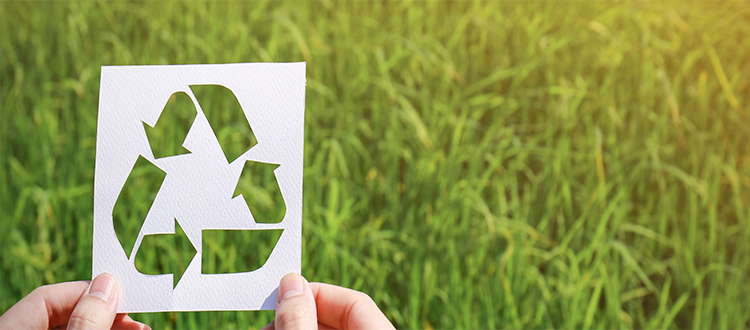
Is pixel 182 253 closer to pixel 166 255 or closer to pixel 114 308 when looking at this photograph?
pixel 166 255

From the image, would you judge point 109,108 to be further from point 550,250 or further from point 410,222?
point 550,250

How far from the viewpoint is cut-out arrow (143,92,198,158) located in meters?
1.60

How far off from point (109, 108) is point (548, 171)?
3.67 feet

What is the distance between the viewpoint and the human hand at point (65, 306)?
81 centimetres

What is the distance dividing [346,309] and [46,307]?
44cm

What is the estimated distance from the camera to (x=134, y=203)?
1.48 m

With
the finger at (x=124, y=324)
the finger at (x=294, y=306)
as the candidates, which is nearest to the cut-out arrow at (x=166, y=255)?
the finger at (x=124, y=324)

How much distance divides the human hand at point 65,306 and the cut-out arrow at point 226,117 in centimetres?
76

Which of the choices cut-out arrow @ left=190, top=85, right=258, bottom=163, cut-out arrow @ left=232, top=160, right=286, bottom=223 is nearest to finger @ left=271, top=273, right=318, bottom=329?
cut-out arrow @ left=232, top=160, right=286, bottom=223

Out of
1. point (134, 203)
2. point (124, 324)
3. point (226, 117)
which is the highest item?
point (226, 117)

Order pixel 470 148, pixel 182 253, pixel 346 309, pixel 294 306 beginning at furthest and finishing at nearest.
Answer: pixel 470 148, pixel 182 253, pixel 346 309, pixel 294 306

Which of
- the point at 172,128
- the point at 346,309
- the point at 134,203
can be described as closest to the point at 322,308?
the point at 346,309

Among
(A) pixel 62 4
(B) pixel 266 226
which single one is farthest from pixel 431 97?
(A) pixel 62 4

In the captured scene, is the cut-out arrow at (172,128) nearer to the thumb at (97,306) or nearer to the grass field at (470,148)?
the grass field at (470,148)
